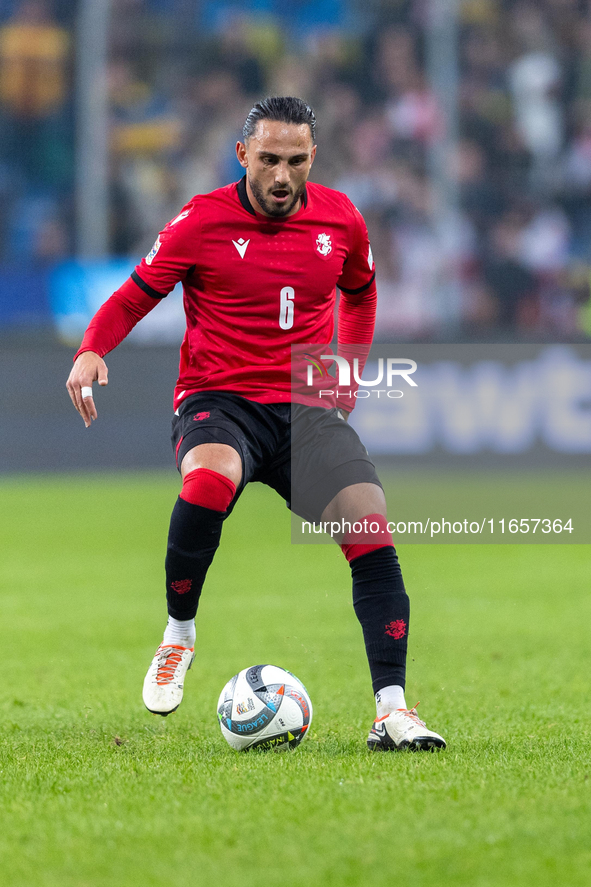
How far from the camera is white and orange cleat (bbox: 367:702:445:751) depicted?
10.7ft

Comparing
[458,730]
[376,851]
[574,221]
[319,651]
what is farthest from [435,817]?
[574,221]

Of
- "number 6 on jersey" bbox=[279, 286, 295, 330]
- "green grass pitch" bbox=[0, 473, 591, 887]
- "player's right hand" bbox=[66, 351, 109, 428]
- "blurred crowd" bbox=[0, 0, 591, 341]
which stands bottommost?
"green grass pitch" bbox=[0, 473, 591, 887]

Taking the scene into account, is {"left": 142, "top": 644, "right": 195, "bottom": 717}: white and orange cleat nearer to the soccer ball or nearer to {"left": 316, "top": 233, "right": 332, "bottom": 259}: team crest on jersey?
the soccer ball

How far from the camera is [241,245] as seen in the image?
12.4 feet

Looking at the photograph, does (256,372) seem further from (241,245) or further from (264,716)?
(264,716)

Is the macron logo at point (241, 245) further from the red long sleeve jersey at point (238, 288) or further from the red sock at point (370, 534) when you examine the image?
the red sock at point (370, 534)

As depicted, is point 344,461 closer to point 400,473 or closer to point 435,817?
point 435,817

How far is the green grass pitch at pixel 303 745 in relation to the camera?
7.48 ft

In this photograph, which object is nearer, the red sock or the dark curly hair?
the red sock

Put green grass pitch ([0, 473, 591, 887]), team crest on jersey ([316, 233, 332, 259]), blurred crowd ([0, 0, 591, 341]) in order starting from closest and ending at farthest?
green grass pitch ([0, 473, 591, 887])
team crest on jersey ([316, 233, 332, 259])
blurred crowd ([0, 0, 591, 341])

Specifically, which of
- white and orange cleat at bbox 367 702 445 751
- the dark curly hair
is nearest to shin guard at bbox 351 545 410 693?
white and orange cleat at bbox 367 702 445 751

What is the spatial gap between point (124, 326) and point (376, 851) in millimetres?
1977

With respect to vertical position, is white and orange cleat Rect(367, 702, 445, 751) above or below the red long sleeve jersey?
below

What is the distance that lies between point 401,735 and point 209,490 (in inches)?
34.6
